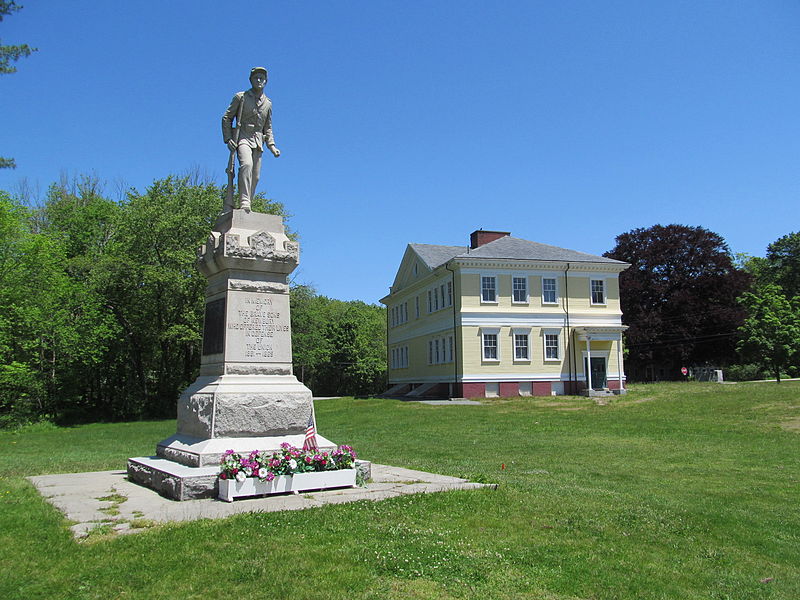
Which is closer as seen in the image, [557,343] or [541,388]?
[541,388]

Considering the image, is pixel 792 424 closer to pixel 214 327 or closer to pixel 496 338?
pixel 214 327

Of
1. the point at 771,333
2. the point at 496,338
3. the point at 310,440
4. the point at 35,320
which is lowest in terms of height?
the point at 310,440

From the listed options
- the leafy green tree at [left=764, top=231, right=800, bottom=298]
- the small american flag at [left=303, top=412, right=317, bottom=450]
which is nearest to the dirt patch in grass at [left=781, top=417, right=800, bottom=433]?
the small american flag at [left=303, top=412, right=317, bottom=450]

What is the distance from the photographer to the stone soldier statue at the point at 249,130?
33.4ft

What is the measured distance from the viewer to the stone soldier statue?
401 inches

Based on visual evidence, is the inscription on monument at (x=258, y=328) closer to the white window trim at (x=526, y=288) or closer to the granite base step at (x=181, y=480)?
the granite base step at (x=181, y=480)

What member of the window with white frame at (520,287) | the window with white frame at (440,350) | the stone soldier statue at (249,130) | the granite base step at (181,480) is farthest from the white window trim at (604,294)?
the granite base step at (181,480)

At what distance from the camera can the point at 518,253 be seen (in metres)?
38.2

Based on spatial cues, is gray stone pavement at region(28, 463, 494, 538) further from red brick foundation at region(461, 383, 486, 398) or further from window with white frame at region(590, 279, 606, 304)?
window with white frame at region(590, 279, 606, 304)

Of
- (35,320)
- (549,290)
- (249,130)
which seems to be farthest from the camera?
(549,290)

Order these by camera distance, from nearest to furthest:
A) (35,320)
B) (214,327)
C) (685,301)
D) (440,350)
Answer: (214,327)
(35,320)
(440,350)
(685,301)

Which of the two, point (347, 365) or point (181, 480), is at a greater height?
point (347, 365)

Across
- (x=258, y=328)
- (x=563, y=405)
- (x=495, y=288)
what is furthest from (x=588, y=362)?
(x=258, y=328)

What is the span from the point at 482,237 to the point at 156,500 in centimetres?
3515
